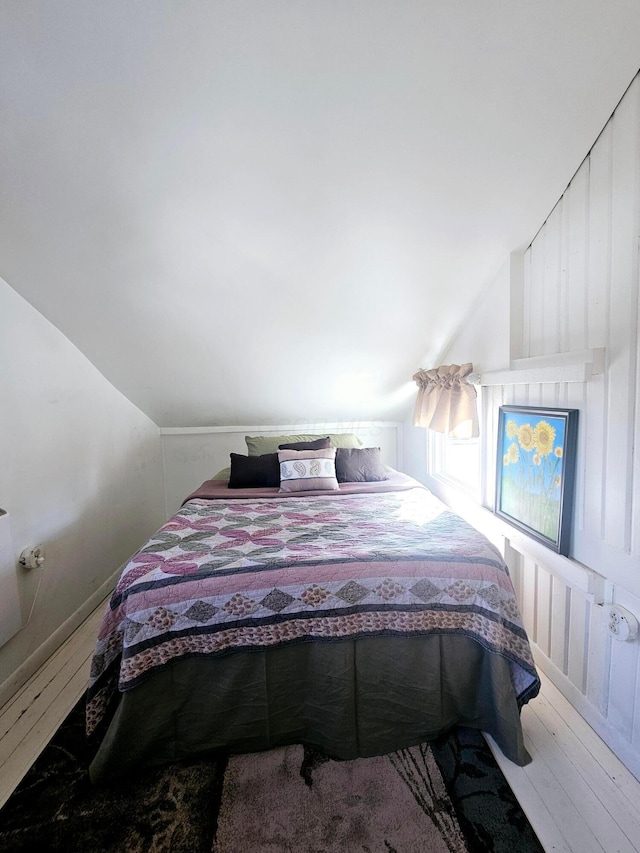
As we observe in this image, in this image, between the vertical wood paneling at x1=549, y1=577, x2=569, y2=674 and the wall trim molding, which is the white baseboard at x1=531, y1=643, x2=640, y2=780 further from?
the wall trim molding

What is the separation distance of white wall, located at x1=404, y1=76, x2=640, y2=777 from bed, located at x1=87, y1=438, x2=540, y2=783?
12.1 inches

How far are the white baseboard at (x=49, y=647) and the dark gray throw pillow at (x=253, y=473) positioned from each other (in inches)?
41.8

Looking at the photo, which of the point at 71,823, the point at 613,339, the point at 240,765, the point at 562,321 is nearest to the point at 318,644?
the point at 240,765

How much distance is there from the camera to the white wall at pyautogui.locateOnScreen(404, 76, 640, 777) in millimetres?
1354

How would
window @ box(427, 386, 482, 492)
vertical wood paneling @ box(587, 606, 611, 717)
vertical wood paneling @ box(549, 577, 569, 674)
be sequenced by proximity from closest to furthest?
vertical wood paneling @ box(587, 606, 611, 717) → vertical wood paneling @ box(549, 577, 569, 674) → window @ box(427, 386, 482, 492)

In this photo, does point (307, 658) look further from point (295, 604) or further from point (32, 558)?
point (32, 558)

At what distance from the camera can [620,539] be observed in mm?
1399

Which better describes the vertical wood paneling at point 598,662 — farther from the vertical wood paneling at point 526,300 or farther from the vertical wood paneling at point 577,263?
the vertical wood paneling at point 526,300

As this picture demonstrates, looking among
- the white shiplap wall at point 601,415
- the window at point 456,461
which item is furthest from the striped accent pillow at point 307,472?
the white shiplap wall at point 601,415

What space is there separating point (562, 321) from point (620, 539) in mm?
910

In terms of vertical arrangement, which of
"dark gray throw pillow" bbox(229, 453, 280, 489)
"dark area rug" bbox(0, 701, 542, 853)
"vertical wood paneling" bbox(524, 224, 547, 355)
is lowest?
"dark area rug" bbox(0, 701, 542, 853)

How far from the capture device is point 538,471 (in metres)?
1.84

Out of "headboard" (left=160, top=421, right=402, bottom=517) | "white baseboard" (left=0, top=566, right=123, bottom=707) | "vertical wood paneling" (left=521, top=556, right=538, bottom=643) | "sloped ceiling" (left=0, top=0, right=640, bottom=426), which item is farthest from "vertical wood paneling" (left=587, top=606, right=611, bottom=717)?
"headboard" (left=160, top=421, right=402, bottom=517)

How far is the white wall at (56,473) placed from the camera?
188 centimetres
